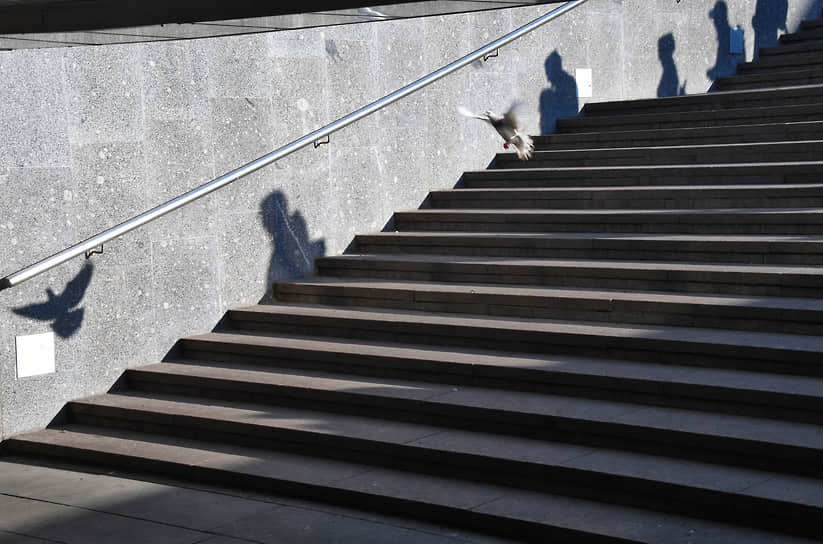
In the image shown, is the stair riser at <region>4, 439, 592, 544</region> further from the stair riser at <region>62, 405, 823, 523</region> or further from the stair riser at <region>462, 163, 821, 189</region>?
the stair riser at <region>462, 163, 821, 189</region>

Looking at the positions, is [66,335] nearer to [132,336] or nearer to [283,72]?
[132,336]

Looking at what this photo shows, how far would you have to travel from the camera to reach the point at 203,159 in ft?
29.3

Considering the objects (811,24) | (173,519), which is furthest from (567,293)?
(811,24)

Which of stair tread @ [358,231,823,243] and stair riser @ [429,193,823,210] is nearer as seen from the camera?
stair tread @ [358,231,823,243]

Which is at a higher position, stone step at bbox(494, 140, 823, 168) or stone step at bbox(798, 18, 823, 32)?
stone step at bbox(798, 18, 823, 32)

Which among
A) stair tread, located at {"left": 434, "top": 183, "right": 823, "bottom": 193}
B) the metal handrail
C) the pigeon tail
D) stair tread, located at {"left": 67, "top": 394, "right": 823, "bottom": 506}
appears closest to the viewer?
stair tread, located at {"left": 67, "top": 394, "right": 823, "bottom": 506}

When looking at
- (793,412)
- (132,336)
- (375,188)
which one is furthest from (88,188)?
(793,412)

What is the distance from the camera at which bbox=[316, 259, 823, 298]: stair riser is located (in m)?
→ 7.43

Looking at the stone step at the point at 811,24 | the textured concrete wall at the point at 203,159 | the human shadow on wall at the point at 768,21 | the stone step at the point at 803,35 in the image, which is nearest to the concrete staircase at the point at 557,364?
the textured concrete wall at the point at 203,159

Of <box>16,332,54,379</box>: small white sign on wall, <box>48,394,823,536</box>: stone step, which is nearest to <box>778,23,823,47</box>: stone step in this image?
<box>48,394,823,536</box>: stone step

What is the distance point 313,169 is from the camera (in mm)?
9750

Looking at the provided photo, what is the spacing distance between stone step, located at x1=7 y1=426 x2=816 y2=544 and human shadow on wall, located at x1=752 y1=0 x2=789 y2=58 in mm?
9316

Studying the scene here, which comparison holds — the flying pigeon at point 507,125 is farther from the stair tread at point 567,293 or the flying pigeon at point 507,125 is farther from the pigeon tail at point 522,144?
the stair tread at point 567,293

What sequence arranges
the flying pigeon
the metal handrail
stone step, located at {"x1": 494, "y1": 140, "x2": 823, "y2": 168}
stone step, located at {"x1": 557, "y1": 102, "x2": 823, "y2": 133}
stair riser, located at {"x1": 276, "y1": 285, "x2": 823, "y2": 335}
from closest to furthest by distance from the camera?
stair riser, located at {"x1": 276, "y1": 285, "x2": 823, "y2": 335} < the metal handrail < the flying pigeon < stone step, located at {"x1": 494, "y1": 140, "x2": 823, "y2": 168} < stone step, located at {"x1": 557, "y1": 102, "x2": 823, "y2": 133}
